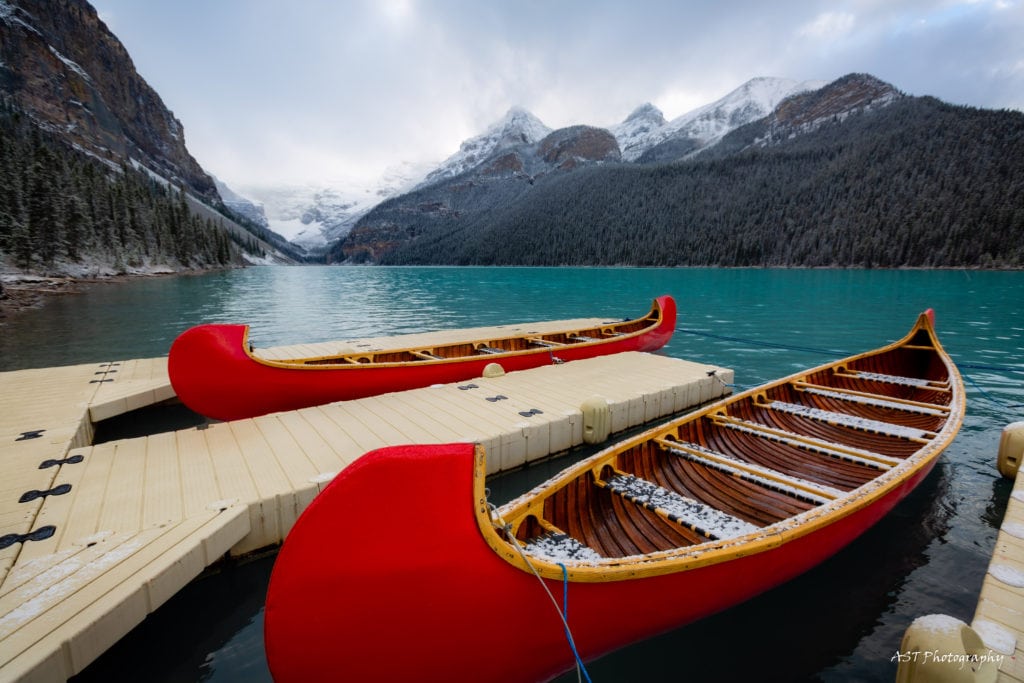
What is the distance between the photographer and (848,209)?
13825 cm

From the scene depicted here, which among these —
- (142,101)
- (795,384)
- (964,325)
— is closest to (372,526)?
(795,384)

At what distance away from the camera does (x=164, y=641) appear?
15.1 feet

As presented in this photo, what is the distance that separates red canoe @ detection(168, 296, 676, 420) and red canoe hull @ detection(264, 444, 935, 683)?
690 cm

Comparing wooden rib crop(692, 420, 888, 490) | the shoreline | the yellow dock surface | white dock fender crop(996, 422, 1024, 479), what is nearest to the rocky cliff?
the shoreline

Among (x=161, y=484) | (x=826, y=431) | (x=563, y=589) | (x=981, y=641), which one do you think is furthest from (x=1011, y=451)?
(x=161, y=484)

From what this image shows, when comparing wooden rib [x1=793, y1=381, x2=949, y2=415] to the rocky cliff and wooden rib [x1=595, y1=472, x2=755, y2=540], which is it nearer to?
wooden rib [x1=595, y1=472, x2=755, y2=540]

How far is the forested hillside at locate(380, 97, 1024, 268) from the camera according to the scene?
358 feet

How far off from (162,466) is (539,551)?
5.35 metres

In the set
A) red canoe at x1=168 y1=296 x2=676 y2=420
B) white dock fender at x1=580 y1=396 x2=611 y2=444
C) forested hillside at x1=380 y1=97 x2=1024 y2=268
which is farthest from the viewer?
forested hillside at x1=380 y1=97 x2=1024 y2=268

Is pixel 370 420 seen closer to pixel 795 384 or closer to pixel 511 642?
pixel 511 642

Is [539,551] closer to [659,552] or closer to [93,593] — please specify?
[659,552]

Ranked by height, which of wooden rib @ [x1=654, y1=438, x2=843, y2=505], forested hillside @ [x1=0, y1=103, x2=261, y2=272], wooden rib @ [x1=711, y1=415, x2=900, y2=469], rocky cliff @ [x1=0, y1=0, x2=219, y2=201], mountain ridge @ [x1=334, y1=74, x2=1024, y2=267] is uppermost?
rocky cliff @ [x1=0, y1=0, x2=219, y2=201]

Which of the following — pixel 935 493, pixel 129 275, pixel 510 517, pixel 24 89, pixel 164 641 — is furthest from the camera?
pixel 24 89

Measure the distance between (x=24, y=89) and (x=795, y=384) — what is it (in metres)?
205
